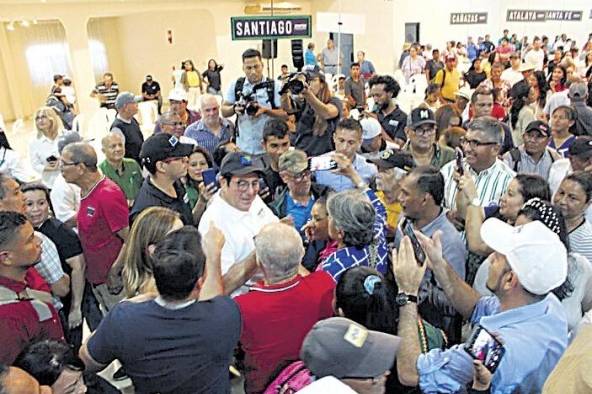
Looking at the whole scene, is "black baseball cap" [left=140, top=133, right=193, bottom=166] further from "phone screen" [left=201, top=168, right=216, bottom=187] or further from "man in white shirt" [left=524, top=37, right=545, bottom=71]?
"man in white shirt" [left=524, top=37, right=545, bottom=71]

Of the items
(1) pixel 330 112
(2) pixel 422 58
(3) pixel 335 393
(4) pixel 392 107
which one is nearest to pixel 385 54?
(2) pixel 422 58

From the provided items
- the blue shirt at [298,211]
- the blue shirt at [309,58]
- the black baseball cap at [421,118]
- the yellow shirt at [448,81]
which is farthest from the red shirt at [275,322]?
the blue shirt at [309,58]

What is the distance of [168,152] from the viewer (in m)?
2.93

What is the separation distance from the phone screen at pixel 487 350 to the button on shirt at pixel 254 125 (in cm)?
292

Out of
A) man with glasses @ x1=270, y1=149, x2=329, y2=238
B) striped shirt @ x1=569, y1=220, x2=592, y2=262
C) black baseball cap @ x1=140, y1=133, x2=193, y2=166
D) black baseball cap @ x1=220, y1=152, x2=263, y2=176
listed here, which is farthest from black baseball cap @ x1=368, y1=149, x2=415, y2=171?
black baseball cap @ x1=140, y1=133, x2=193, y2=166

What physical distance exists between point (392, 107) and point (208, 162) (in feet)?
7.33

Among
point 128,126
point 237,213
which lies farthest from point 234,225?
point 128,126

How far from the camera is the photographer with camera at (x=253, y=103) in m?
4.25

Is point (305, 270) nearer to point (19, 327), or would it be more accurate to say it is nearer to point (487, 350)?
point (487, 350)

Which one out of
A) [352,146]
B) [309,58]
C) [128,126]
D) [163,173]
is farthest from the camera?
[309,58]

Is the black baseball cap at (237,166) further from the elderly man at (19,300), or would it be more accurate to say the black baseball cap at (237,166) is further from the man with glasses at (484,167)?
the man with glasses at (484,167)

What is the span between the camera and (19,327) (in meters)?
1.93

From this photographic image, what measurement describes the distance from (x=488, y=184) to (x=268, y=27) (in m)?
3.01

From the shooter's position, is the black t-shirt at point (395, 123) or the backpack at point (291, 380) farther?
the black t-shirt at point (395, 123)
